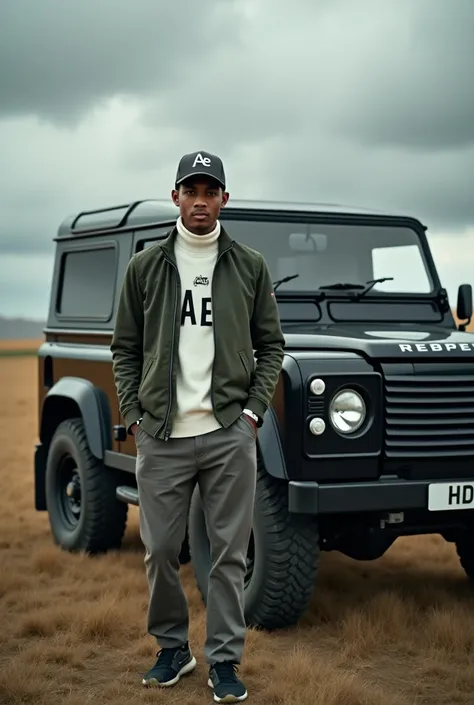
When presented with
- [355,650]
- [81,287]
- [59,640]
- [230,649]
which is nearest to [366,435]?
[355,650]

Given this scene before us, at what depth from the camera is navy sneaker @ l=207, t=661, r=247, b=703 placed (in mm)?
4094

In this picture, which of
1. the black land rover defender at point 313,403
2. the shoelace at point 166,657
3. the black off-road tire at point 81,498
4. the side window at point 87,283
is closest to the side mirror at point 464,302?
the black land rover defender at point 313,403

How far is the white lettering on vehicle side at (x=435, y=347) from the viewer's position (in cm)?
512

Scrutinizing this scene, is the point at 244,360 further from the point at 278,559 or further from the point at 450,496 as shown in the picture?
the point at 450,496

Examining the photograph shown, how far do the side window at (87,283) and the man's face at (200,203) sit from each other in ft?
9.33

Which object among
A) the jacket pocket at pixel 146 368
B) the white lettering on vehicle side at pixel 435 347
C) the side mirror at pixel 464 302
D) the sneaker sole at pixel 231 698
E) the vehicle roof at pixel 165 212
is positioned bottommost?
the sneaker sole at pixel 231 698

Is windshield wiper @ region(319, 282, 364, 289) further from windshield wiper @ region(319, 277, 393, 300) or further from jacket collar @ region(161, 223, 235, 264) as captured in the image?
jacket collar @ region(161, 223, 235, 264)

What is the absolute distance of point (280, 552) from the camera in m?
4.96

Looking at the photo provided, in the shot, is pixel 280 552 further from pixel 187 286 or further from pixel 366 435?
pixel 187 286

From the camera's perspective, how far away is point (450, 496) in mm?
5055

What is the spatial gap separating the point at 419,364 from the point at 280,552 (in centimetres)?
109

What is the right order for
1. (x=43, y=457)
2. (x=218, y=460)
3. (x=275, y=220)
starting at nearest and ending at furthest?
(x=218, y=460) < (x=275, y=220) < (x=43, y=457)

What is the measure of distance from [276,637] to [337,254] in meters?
2.25

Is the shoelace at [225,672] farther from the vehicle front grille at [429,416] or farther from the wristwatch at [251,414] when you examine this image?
the vehicle front grille at [429,416]
